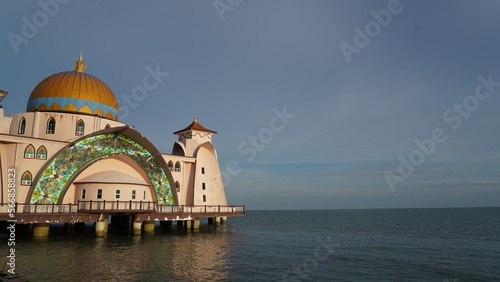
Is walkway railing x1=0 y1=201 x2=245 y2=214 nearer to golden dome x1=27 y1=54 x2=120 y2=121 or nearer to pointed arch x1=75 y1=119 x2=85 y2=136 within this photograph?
pointed arch x1=75 y1=119 x2=85 y2=136

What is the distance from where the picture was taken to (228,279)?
19.6 metres

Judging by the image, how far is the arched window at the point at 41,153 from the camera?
104ft

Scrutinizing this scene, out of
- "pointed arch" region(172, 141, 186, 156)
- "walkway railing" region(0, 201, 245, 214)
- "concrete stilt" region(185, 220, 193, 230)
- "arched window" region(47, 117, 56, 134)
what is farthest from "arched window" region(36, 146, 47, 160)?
"concrete stilt" region(185, 220, 193, 230)

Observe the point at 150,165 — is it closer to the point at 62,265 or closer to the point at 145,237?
the point at 145,237

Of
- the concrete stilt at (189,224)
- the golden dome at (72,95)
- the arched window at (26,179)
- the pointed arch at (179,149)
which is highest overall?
A: the golden dome at (72,95)

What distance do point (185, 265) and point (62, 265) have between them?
7038mm

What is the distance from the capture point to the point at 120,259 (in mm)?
23281

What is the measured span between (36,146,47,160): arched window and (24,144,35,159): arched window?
378 mm

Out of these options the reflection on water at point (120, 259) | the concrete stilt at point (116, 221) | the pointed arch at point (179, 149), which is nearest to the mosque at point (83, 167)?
the pointed arch at point (179, 149)

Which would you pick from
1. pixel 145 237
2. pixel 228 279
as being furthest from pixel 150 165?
pixel 228 279

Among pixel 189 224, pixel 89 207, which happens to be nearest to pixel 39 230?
pixel 89 207

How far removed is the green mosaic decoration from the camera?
31734 mm

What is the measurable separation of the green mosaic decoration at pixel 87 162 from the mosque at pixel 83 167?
0.26 feet

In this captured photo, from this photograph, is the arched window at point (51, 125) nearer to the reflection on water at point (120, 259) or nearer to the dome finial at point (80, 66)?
the dome finial at point (80, 66)
